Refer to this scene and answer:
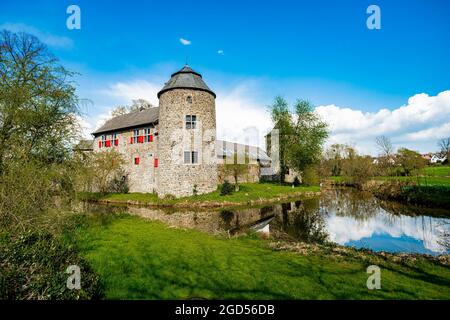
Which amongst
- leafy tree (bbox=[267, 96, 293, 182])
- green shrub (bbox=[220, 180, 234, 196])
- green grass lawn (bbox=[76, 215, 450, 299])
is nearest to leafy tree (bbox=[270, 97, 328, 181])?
leafy tree (bbox=[267, 96, 293, 182])

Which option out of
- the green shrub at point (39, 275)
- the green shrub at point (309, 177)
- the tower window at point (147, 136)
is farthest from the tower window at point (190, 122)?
the green shrub at point (309, 177)

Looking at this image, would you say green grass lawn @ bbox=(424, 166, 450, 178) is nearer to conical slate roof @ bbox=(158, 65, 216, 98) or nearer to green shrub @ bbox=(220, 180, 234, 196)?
green shrub @ bbox=(220, 180, 234, 196)

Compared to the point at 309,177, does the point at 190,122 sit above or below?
above

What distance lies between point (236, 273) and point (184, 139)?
16.8 meters

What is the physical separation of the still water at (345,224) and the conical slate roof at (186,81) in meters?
10.6

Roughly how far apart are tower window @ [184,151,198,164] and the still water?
5.07 meters

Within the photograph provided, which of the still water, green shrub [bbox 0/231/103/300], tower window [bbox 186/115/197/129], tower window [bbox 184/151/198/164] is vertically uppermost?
tower window [bbox 186/115/197/129]

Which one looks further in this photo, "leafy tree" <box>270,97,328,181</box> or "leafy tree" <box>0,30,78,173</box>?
"leafy tree" <box>270,97,328,181</box>

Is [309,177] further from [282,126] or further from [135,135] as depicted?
[135,135]

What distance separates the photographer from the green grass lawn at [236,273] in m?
4.43

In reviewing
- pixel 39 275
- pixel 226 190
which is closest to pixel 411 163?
pixel 226 190

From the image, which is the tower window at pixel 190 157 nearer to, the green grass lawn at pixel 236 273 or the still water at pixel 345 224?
the still water at pixel 345 224

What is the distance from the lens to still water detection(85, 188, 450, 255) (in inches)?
407

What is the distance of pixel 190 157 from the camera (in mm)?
21047
